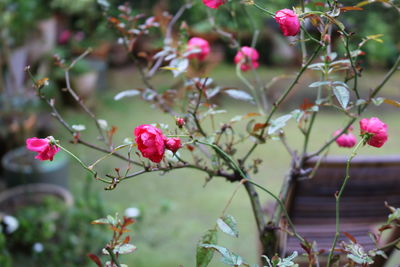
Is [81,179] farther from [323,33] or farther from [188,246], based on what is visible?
[323,33]

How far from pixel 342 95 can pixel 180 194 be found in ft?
7.18

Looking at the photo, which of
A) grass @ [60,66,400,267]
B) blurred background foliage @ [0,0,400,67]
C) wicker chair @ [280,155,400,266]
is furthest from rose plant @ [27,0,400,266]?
blurred background foliage @ [0,0,400,67]

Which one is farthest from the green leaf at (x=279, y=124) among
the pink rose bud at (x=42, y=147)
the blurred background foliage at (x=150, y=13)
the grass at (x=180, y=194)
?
the blurred background foliage at (x=150, y=13)

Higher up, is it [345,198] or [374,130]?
[374,130]

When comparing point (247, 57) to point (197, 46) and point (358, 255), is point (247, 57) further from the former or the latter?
point (358, 255)

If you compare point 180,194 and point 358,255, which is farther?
point 180,194

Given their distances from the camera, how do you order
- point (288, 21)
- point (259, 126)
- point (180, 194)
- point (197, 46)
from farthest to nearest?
point (180, 194) → point (197, 46) → point (259, 126) → point (288, 21)

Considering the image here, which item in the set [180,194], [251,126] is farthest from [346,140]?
[180,194]

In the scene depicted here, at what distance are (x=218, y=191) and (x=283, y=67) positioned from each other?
3345mm

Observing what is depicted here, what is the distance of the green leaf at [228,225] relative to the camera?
0.74 metres

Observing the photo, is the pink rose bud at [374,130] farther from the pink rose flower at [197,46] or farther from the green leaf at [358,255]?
the pink rose flower at [197,46]

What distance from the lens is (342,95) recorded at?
0.75 metres

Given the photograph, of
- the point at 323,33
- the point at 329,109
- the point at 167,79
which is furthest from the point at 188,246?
the point at 167,79

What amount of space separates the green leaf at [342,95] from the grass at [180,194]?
1.38m
